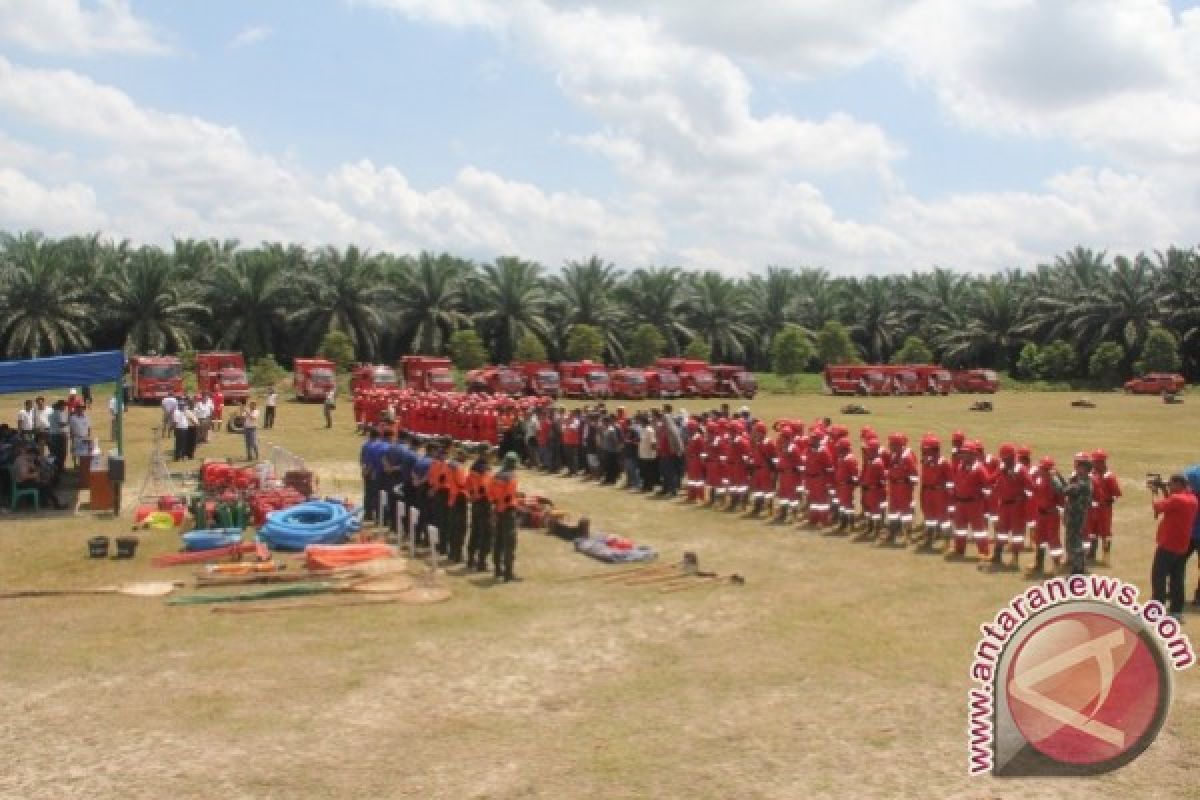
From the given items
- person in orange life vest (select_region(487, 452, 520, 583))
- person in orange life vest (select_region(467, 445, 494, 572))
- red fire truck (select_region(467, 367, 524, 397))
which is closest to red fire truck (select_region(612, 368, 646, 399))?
red fire truck (select_region(467, 367, 524, 397))

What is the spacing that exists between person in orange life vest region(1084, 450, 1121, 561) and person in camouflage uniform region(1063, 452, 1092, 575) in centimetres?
98

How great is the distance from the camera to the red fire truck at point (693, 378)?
2130 inches

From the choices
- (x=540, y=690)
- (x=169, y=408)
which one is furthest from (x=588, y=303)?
(x=540, y=690)

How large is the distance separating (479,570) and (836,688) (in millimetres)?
6159

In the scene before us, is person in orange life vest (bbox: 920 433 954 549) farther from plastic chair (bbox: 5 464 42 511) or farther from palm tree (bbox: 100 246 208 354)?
palm tree (bbox: 100 246 208 354)

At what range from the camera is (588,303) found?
65875 mm

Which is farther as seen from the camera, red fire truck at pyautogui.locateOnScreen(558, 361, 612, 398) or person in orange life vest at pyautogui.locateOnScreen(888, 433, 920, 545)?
red fire truck at pyautogui.locateOnScreen(558, 361, 612, 398)

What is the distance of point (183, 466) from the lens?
25.4 meters

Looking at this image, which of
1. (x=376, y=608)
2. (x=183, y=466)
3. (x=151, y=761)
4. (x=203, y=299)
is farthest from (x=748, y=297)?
(x=151, y=761)

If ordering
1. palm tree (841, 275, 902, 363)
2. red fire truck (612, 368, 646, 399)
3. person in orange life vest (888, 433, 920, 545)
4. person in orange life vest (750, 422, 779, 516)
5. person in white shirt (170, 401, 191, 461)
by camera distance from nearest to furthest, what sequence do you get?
person in orange life vest (888, 433, 920, 545) < person in orange life vest (750, 422, 779, 516) < person in white shirt (170, 401, 191, 461) < red fire truck (612, 368, 646, 399) < palm tree (841, 275, 902, 363)

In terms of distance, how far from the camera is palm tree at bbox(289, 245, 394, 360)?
59281 millimetres

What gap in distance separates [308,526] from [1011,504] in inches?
399

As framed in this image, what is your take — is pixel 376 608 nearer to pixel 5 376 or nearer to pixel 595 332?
pixel 5 376

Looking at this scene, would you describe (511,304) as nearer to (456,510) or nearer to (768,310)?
(768,310)
